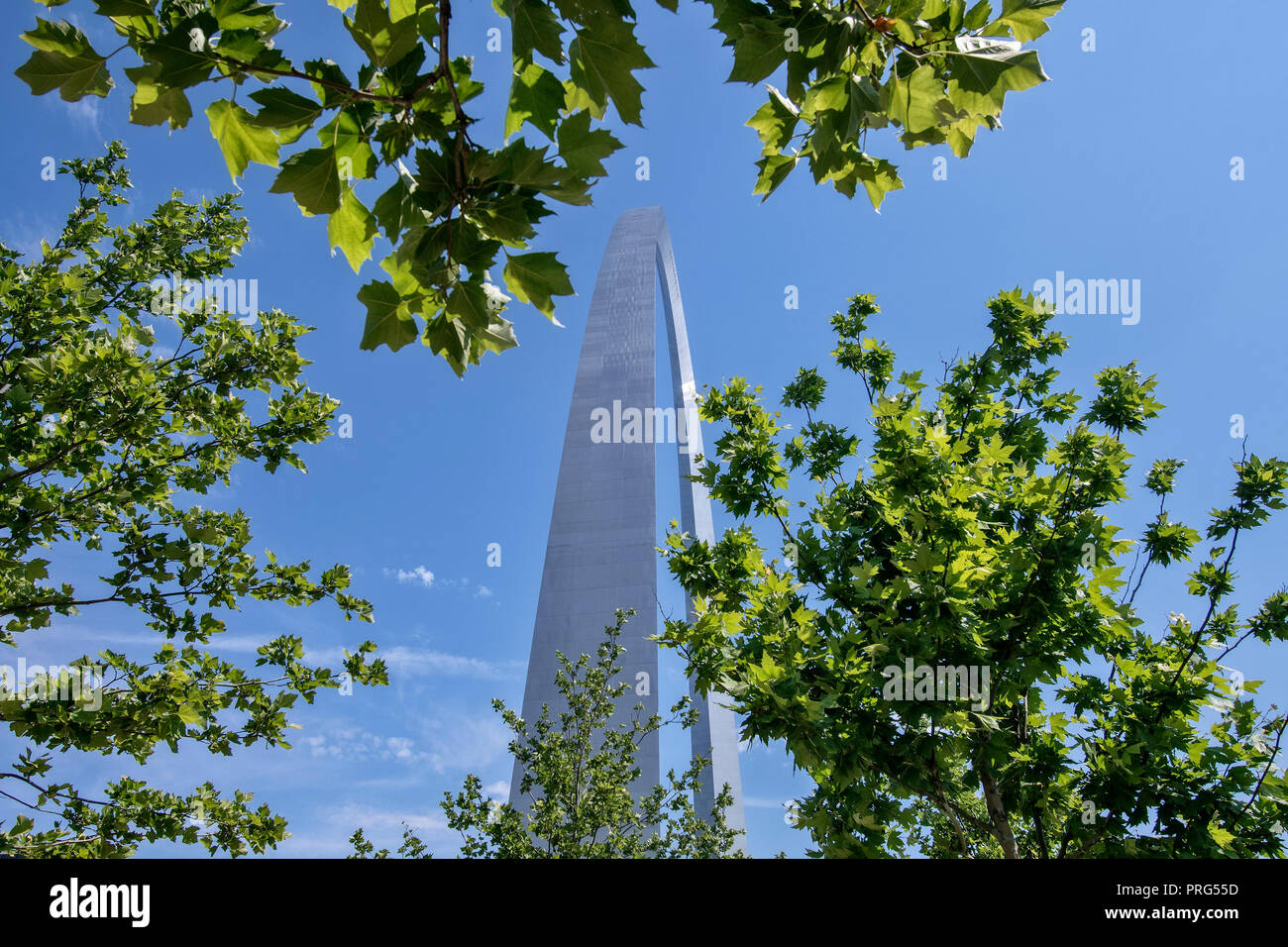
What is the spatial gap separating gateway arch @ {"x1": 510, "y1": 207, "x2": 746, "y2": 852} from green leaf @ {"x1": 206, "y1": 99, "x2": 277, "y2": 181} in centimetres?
1711

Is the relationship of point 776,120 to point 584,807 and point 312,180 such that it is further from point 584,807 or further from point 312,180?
point 584,807

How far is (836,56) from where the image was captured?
4.81 feet

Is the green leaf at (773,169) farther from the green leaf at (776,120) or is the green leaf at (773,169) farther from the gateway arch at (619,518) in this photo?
the gateway arch at (619,518)

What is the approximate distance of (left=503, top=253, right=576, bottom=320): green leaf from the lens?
1.53m

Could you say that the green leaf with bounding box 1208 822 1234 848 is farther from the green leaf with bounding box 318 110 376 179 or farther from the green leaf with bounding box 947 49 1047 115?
the green leaf with bounding box 318 110 376 179

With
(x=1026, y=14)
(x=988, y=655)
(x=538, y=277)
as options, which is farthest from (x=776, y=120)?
(x=988, y=655)

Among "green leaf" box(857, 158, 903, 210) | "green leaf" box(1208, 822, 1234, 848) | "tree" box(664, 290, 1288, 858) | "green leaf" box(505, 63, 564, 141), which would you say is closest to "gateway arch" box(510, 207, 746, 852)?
"tree" box(664, 290, 1288, 858)

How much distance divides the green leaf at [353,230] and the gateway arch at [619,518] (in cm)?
1694

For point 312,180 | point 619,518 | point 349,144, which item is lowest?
point 312,180

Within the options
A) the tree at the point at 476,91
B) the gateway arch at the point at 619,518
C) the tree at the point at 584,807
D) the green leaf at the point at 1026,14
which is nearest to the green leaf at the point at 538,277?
the tree at the point at 476,91

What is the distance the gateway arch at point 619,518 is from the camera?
21000 mm

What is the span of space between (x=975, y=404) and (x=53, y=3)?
7.94 m

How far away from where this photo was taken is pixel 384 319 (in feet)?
5.52

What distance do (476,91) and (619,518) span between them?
2209 cm
